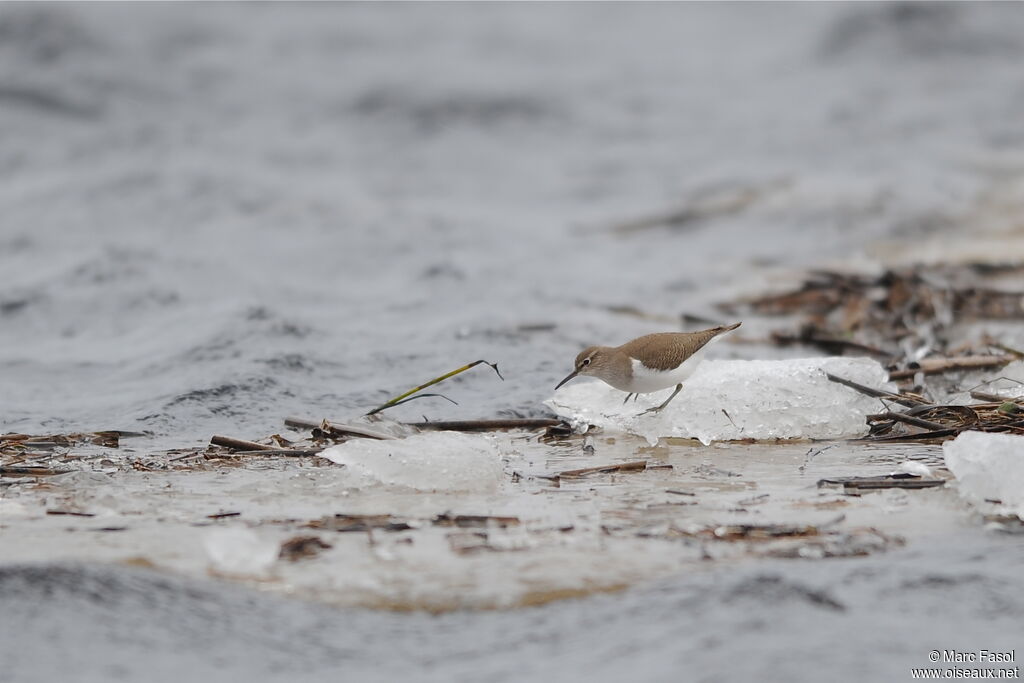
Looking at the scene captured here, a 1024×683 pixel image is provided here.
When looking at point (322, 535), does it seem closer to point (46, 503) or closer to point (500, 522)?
point (500, 522)

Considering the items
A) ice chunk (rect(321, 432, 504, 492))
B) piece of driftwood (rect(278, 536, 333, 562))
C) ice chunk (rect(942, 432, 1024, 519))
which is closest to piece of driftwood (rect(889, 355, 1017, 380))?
ice chunk (rect(942, 432, 1024, 519))

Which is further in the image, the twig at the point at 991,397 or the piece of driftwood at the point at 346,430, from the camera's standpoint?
the twig at the point at 991,397

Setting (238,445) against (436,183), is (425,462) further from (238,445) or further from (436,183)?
(436,183)

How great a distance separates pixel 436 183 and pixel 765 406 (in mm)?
11297

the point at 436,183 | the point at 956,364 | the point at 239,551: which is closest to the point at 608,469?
the point at 239,551

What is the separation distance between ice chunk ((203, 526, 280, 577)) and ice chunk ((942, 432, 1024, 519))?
7.27 ft

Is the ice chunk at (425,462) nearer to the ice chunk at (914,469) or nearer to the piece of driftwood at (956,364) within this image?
the ice chunk at (914,469)

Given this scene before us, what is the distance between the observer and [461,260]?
11.3m

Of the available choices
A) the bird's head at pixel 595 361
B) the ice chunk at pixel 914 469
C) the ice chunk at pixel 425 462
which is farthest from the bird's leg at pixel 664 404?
the ice chunk at pixel 914 469

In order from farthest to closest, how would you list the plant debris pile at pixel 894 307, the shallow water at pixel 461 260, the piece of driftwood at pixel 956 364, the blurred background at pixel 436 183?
the plant debris pile at pixel 894 307 → the blurred background at pixel 436 183 → the piece of driftwood at pixel 956 364 → the shallow water at pixel 461 260

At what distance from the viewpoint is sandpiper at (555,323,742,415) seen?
5.07 metres

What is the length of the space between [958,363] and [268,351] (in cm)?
436

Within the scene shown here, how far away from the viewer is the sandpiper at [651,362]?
5.07 metres

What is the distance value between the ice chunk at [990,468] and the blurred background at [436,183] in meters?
2.72
